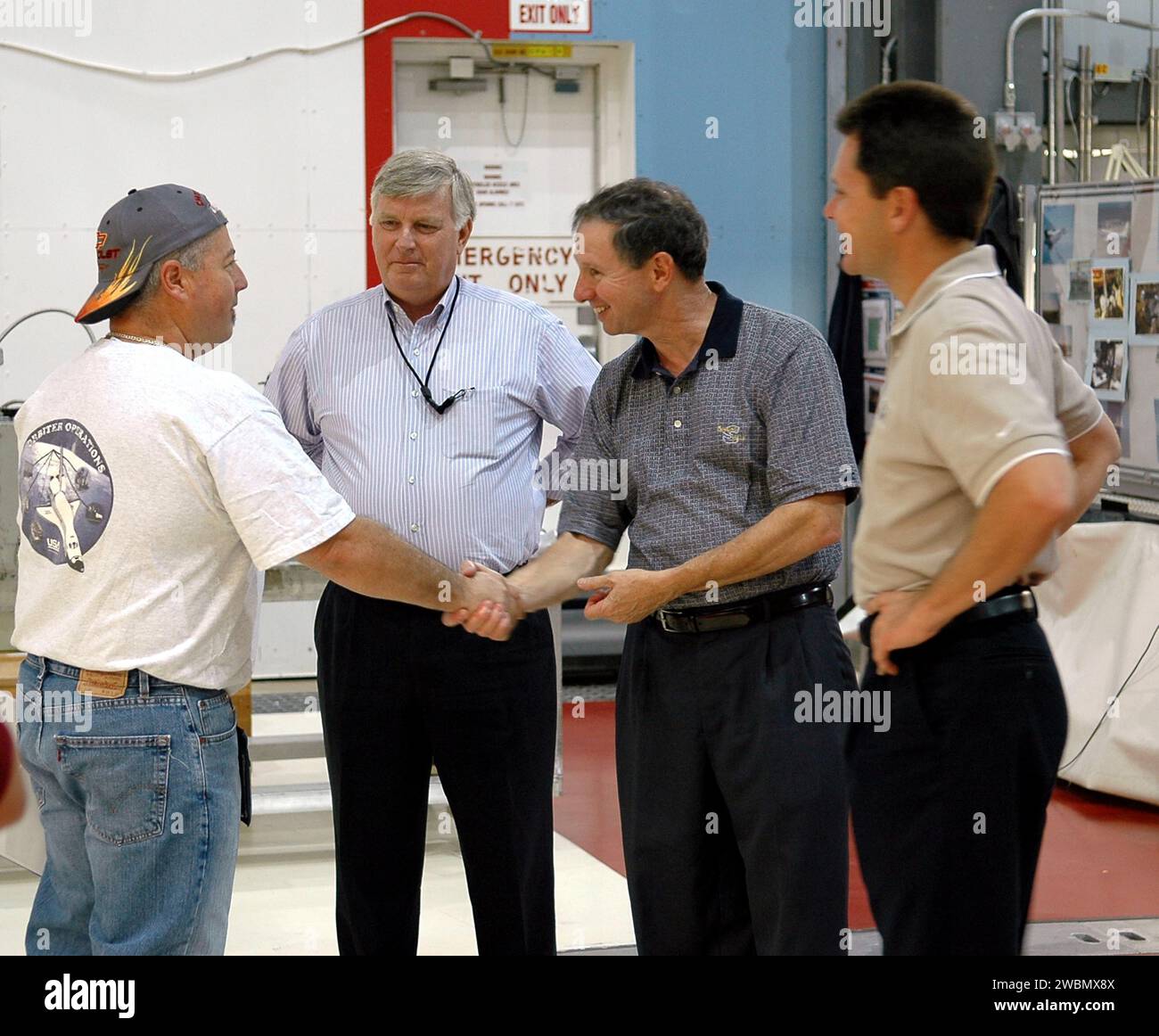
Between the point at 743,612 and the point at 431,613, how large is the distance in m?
0.63

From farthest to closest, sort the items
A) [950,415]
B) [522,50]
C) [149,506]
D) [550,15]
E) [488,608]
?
[522,50] → [550,15] → [488,608] → [149,506] → [950,415]

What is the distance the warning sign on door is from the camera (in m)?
6.64

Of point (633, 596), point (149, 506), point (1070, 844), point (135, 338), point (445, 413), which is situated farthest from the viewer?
point (1070, 844)

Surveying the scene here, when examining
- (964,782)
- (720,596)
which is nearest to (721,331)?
(720,596)

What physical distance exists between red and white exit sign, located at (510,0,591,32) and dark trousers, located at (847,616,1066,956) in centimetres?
506

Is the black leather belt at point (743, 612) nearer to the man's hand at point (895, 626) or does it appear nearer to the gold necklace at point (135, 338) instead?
the man's hand at point (895, 626)

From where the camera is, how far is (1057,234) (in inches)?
195

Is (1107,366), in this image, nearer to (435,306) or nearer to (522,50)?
(435,306)

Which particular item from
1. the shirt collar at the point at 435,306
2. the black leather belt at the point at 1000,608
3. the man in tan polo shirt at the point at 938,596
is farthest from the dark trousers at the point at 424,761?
the black leather belt at the point at 1000,608

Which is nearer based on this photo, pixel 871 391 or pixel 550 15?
pixel 871 391

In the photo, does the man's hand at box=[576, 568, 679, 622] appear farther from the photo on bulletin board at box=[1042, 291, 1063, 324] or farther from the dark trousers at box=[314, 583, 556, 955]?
the photo on bulletin board at box=[1042, 291, 1063, 324]

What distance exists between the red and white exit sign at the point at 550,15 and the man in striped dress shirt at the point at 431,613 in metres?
3.82

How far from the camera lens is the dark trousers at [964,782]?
1.88 meters
